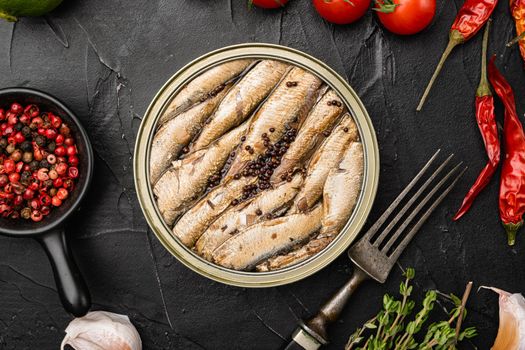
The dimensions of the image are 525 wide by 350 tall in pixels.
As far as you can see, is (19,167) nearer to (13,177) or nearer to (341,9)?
(13,177)

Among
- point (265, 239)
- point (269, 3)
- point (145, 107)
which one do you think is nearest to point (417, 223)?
point (265, 239)

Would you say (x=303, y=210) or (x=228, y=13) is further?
(x=228, y=13)

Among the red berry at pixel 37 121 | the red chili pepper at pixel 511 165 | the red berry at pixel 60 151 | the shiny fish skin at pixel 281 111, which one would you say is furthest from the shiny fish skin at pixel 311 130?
the red berry at pixel 37 121

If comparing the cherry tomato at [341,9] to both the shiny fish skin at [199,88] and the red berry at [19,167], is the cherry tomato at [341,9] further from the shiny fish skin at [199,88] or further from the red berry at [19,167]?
the red berry at [19,167]

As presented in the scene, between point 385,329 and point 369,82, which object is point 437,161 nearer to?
point 369,82

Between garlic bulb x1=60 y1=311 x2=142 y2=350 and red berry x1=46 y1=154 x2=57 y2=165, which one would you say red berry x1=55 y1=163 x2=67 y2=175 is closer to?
red berry x1=46 y1=154 x2=57 y2=165

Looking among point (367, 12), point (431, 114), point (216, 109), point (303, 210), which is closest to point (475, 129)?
point (431, 114)
